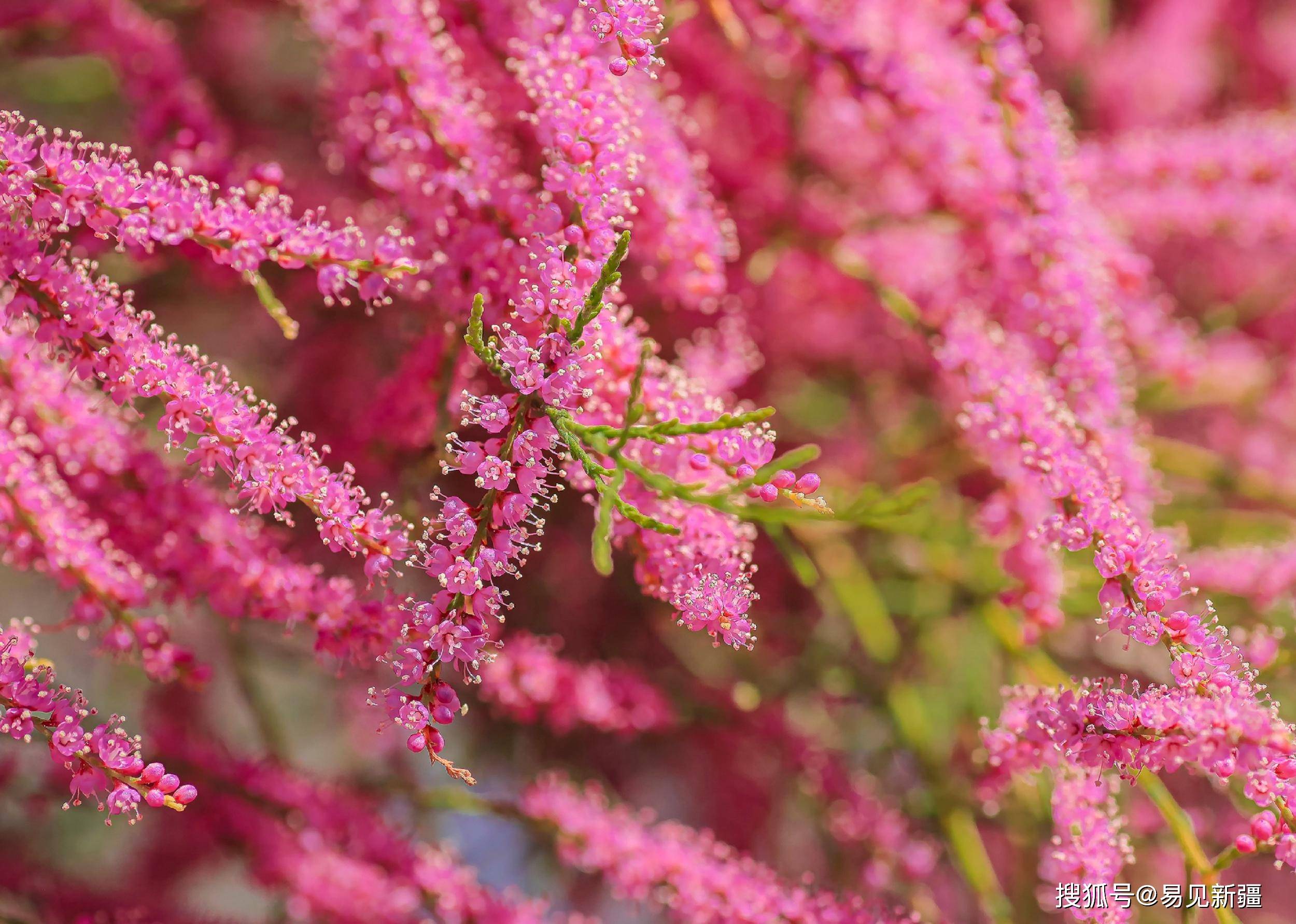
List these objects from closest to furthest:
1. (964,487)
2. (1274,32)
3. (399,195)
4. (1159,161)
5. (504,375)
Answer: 1. (504,375)
2. (399,195)
3. (1159,161)
4. (964,487)
5. (1274,32)

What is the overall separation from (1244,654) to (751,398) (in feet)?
1.29

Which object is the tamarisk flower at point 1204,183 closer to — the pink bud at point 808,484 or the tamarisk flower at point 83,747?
the pink bud at point 808,484

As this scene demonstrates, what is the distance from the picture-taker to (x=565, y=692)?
24.9 inches

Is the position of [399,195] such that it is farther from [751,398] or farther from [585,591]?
[585,591]

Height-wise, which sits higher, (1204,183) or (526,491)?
(1204,183)

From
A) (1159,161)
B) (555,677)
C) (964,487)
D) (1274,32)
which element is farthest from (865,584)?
(1274,32)

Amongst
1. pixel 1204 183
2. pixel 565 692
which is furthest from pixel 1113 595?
pixel 1204 183

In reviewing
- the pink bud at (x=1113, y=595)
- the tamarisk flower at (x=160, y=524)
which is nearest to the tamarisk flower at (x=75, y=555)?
the tamarisk flower at (x=160, y=524)

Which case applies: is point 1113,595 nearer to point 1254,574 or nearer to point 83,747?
point 1254,574

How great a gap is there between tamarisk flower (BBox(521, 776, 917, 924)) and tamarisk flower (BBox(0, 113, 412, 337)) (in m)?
0.32

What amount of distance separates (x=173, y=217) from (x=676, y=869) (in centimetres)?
38

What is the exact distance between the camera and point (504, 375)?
1.14 feet

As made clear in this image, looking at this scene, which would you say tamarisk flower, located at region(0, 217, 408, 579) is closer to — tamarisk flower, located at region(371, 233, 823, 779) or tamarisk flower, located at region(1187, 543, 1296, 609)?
tamarisk flower, located at region(371, 233, 823, 779)

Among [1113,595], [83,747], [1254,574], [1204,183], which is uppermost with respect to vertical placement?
[1204,183]
